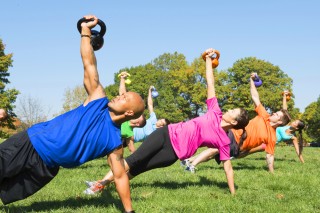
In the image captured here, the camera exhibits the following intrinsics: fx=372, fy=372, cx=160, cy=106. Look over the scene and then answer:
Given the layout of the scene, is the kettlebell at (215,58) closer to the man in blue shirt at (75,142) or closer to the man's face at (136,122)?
the man in blue shirt at (75,142)

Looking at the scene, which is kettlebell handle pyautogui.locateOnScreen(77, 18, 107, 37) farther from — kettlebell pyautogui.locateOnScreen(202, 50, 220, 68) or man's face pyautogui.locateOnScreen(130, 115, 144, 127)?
man's face pyautogui.locateOnScreen(130, 115, 144, 127)

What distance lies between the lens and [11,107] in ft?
132

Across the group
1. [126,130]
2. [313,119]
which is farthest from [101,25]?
[313,119]

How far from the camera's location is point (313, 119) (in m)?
62.1

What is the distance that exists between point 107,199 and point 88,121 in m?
1.87

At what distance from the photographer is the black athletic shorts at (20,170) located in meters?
4.76

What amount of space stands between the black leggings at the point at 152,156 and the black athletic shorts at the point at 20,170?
1.61 meters

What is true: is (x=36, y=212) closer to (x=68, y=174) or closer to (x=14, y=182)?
(x=14, y=182)

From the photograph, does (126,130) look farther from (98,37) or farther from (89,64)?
(89,64)

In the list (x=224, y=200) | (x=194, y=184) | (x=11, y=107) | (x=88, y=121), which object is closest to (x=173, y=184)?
(x=194, y=184)

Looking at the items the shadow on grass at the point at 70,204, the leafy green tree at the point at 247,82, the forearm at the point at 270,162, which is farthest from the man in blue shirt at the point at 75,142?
the leafy green tree at the point at 247,82

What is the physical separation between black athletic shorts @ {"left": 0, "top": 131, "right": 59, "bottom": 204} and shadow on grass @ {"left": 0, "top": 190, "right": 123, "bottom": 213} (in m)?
0.50

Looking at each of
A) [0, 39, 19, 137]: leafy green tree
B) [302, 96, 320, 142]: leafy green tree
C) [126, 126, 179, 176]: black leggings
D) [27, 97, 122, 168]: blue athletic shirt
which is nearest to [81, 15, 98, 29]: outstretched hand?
[27, 97, 122, 168]: blue athletic shirt

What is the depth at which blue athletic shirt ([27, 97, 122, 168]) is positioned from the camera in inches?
186
